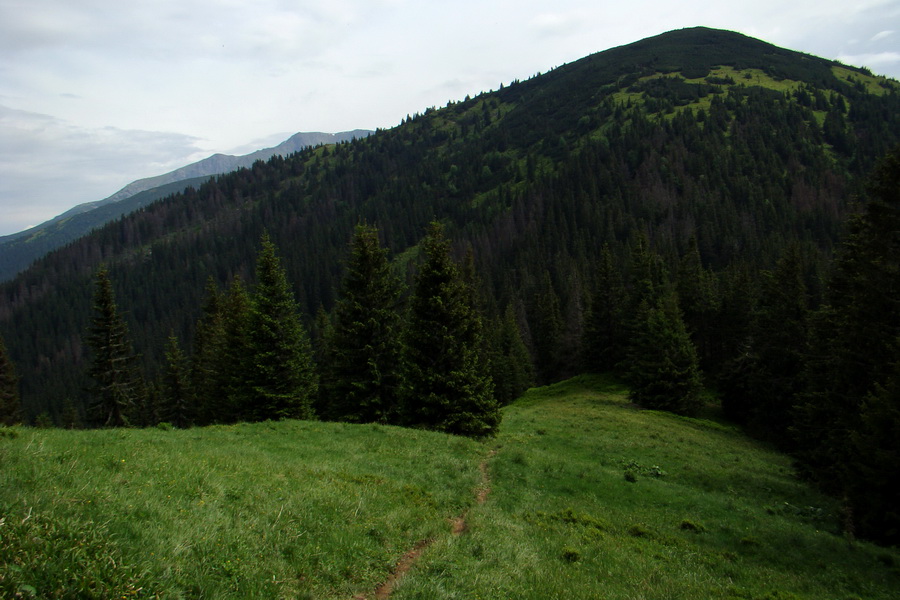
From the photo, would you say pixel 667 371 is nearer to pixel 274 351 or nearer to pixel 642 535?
pixel 642 535

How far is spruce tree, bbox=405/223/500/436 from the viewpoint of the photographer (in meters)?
26.6

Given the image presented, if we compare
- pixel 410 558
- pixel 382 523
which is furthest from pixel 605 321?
pixel 410 558

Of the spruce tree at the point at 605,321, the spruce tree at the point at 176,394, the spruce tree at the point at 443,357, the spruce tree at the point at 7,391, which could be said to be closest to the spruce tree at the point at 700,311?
the spruce tree at the point at 605,321

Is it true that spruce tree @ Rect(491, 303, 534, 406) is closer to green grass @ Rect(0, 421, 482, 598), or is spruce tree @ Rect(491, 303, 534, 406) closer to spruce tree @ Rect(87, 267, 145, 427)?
spruce tree @ Rect(87, 267, 145, 427)

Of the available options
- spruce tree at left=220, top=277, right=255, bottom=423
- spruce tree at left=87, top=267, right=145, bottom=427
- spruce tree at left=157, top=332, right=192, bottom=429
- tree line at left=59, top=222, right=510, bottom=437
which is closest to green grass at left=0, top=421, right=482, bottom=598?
tree line at left=59, top=222, right=510, bottom=437

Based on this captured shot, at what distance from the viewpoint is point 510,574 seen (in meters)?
9.76

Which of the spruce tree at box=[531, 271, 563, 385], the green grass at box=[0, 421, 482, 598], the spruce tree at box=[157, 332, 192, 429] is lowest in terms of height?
the spruce tree at box=[531, 271, 563, 385]

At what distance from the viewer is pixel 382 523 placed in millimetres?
10867

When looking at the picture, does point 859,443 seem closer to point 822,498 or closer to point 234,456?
point 822,498

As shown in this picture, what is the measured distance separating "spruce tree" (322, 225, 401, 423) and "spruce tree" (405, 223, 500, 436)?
3609 millimetres

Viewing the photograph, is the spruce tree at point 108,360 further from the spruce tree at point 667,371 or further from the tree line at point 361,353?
the spruce tree at point 667,371

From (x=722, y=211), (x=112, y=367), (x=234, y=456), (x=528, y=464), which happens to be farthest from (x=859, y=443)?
(x=722, y=211)

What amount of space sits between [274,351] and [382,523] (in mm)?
25508

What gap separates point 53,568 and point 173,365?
173 feet
